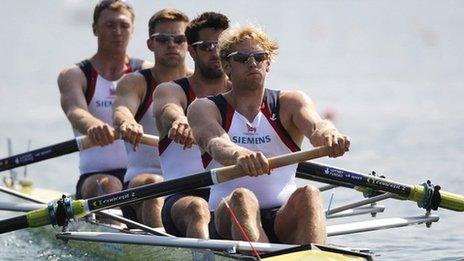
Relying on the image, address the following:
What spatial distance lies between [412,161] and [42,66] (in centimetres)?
1574

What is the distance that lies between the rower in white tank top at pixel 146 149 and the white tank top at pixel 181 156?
0.83 m

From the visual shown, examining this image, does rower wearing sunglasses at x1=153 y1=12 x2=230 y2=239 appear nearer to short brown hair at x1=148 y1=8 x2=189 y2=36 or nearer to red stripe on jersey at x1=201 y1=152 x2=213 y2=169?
red stripe on jersey at x1=201 y1=152 x2=213 y2=169

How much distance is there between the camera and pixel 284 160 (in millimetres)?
7422

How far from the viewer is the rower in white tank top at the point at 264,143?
25.6 ft

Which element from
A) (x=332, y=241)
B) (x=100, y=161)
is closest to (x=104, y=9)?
(x=100, y=161)

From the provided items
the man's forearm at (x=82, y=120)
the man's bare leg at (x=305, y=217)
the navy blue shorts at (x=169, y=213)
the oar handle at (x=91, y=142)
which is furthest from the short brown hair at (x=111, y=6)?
the man's bare leg at (x=305, y=217)

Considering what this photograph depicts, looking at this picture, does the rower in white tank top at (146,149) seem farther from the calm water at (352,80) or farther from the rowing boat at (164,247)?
the calm water at (352,80)

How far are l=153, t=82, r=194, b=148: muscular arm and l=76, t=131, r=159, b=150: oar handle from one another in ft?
0.75

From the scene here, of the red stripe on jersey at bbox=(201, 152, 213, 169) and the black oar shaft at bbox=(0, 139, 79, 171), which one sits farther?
the black oar shaft at bbox=(0, 139, 79, 171)

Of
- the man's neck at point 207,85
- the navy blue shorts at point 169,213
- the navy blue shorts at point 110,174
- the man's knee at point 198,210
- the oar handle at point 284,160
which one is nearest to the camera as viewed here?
the oar handle at point 284,160

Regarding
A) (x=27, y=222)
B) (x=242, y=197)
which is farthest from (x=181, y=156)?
(x=242, y=197)

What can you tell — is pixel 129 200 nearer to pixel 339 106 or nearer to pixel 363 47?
pixel 339 106

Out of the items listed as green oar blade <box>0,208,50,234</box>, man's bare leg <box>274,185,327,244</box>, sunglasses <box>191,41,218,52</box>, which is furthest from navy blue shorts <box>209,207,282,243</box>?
sunglasses <box>191,41,218,52</box>

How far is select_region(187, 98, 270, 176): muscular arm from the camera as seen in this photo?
7.30 meters
